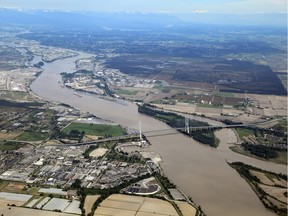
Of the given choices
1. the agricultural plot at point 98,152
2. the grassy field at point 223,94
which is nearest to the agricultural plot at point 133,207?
the agricultural plot at point 98,152

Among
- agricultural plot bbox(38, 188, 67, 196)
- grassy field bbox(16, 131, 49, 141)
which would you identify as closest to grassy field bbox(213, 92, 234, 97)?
grassy field bbox(16, 131, 49, 141)

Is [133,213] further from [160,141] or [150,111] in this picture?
[150,111]

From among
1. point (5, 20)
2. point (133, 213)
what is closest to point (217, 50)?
point (133, 213)

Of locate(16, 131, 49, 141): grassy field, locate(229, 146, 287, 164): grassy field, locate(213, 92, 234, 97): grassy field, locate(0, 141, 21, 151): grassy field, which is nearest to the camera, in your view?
locate(229, 146, 287, 164): grassy field

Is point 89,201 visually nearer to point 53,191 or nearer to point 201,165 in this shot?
point 53,191

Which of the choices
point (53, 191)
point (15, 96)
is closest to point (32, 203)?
point (53, 191)

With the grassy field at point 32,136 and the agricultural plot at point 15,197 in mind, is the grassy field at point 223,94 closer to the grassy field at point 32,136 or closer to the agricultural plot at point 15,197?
the grassy field at point 32,136

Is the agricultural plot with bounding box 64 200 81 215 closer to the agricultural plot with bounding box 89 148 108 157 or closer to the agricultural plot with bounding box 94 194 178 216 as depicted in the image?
the agricultural plot with bounding box 94 194 178 216
